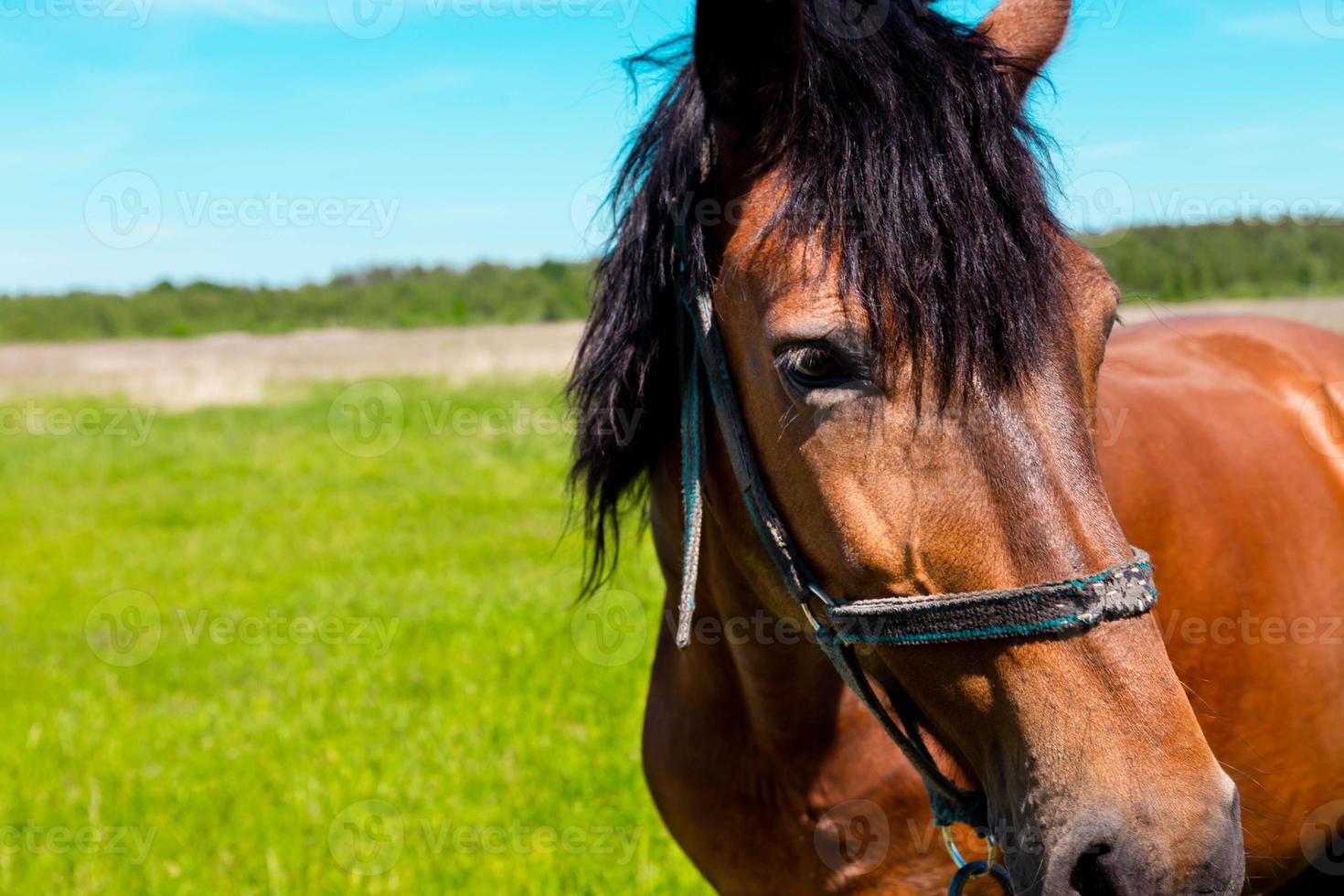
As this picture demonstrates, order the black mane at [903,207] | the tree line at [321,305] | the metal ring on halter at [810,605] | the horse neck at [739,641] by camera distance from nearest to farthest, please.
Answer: the black mane at [903,207] → the metal ring on halter at [810,605] → the horse neck at [739,641] → the tree line at [321,305]

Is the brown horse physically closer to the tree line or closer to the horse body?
the horse body

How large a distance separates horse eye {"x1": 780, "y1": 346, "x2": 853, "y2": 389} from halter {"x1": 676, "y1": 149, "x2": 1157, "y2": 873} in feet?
0.69

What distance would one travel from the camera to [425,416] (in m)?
14.4

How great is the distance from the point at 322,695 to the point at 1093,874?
4853 mm

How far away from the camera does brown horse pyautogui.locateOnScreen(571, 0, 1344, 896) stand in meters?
1.27

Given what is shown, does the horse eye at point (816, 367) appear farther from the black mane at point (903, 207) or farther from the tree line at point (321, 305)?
the tree line at point (321, 305)

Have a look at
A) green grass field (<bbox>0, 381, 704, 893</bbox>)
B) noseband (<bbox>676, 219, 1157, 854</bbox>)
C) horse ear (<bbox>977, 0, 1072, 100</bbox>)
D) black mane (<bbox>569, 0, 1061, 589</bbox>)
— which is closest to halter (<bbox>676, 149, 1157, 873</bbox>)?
noseband (<bbox>676, 219, 1157, 854</bbox>)

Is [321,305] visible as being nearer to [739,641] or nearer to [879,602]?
[739,641]

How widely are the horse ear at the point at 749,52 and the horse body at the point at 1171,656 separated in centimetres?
68

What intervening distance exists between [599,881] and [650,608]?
2913 millimetres

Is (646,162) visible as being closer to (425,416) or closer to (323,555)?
(323,555)

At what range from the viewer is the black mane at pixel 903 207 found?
4.55ft

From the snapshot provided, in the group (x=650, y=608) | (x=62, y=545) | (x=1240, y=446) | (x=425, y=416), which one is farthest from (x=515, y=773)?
(x=425, y=416)

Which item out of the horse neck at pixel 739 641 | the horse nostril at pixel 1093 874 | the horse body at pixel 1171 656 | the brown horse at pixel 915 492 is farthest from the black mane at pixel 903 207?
the horse nostril at pixel 1093 874
